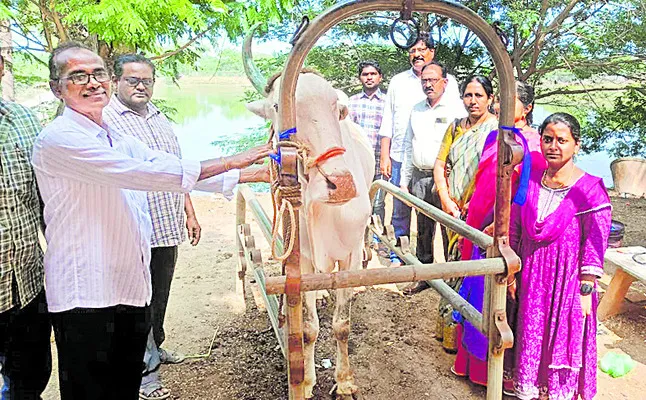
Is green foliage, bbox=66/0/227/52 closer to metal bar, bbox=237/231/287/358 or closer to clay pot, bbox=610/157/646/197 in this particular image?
metal bar, bbox=237/231/287/358

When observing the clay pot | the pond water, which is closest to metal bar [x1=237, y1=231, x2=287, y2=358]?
the clay pot

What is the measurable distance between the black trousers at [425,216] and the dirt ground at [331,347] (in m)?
0.39

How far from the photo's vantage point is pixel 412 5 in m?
1.66

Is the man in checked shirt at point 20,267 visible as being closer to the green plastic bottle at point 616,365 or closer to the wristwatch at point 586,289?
the wristwatch at point 586,289

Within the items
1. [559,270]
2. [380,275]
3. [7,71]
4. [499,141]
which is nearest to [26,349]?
[380,275]

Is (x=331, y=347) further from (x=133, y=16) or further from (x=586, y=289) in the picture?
(x=133, y=16)

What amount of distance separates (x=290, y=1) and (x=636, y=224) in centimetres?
503

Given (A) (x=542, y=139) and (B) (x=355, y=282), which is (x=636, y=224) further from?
(B) (x=355, y=282)

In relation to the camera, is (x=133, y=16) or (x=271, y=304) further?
(x=133, y=16)

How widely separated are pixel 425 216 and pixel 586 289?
6.57 ft

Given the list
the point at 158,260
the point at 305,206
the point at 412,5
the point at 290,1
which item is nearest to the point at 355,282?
the point at 305,206

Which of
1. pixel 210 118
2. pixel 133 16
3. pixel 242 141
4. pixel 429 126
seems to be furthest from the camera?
pixel 210 118

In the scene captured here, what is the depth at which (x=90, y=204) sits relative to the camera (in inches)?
74.4

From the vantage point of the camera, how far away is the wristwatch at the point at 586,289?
2.48 m
